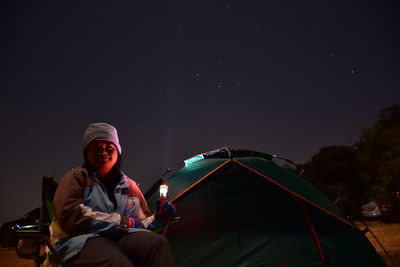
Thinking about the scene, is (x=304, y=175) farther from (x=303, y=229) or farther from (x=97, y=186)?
(x=97, y=186)

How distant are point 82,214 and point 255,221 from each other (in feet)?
8.97

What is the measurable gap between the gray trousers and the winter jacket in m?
0.05

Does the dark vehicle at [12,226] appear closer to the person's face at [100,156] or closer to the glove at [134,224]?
the person's face at [100,156]

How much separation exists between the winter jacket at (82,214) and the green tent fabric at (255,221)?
1.86m

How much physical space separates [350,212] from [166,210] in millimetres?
17902

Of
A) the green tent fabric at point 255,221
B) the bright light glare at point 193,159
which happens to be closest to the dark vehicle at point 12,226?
the bright light glare at point 193,159

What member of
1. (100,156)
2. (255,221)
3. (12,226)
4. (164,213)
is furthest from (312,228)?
(12,226)

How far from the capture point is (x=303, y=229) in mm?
3787

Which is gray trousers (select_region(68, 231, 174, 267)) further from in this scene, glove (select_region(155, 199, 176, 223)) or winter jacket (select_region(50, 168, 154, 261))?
glove (select_region(155, 199, 176, 223))

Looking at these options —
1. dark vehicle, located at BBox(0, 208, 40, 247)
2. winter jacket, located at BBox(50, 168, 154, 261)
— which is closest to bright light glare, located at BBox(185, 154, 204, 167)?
winter jacket, located at BBox(50, 168, 154, 261)

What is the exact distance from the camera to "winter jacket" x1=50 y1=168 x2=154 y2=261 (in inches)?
69.0

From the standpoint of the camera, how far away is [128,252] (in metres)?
1.84

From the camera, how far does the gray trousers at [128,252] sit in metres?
1.62

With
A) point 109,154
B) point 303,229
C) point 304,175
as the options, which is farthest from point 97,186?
point 304,175
